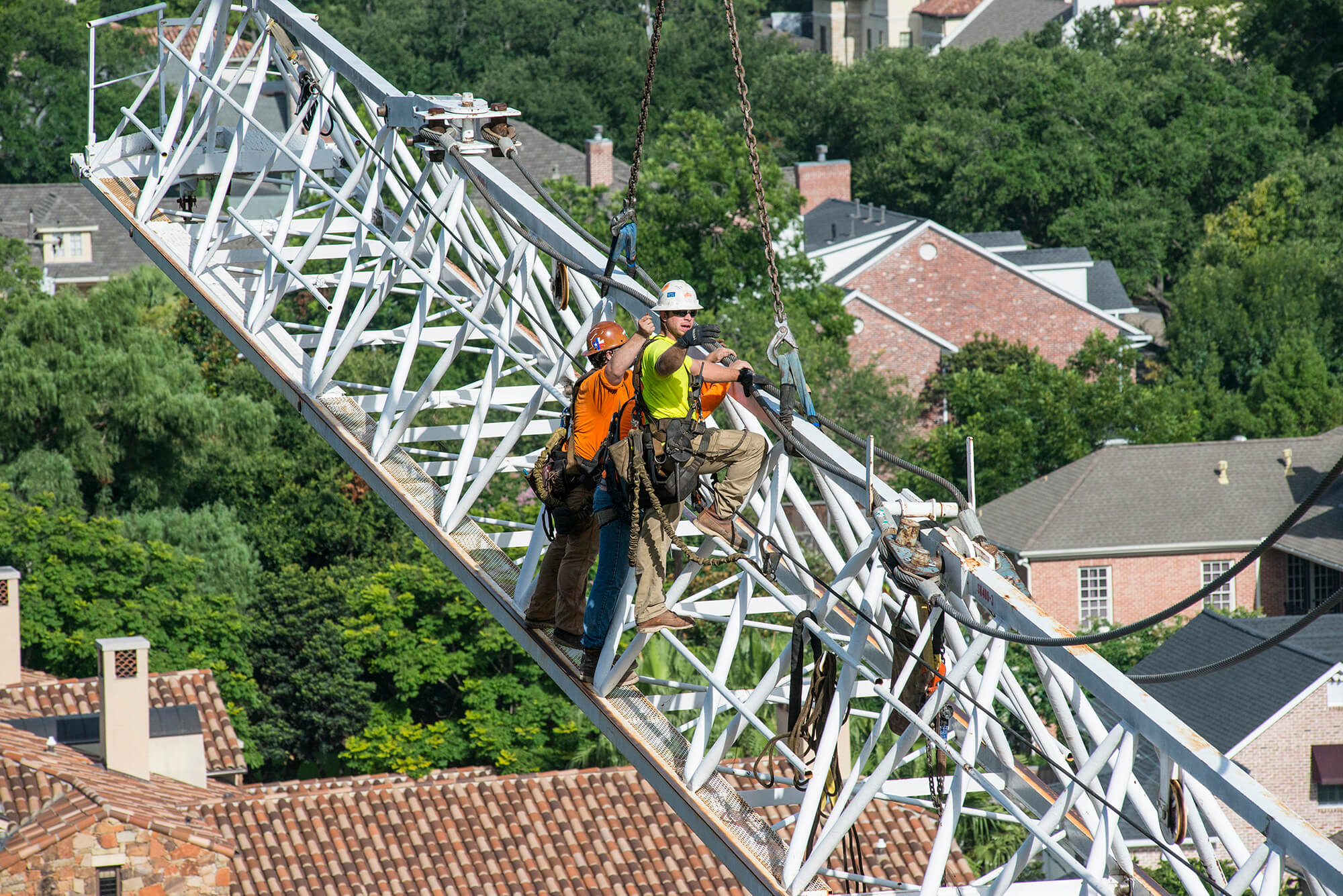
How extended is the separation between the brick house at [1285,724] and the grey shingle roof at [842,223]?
37.5 m

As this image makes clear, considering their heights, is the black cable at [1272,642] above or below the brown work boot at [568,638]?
above

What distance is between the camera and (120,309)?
4512 centimetres

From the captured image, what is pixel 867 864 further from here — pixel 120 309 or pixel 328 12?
pixel 328 12

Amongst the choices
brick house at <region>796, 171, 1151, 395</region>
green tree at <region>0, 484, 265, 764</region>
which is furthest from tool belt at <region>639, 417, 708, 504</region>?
brick house at <region>796, 171, 1151, 395</region>

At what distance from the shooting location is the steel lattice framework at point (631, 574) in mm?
9141

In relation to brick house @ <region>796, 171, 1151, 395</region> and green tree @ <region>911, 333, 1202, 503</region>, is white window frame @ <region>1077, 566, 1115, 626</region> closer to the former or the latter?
green tree @ <region>911, 333, 1202, 503</region>

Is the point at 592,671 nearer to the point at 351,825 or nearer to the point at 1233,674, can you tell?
the point at 351,825

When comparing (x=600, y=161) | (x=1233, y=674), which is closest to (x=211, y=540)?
(x=1233, y=674)


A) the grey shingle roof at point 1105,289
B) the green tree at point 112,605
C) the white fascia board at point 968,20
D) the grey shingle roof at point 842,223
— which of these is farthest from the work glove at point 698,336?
the white fascia board at point 968,20

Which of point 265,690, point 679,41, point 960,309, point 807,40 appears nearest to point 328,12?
point 679,41

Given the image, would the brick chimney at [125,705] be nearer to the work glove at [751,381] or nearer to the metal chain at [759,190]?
the work glove at [751,381]

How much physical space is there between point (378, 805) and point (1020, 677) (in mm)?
17974

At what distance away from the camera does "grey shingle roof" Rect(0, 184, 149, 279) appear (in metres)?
78.2

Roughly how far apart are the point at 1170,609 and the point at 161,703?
22.3 metres
